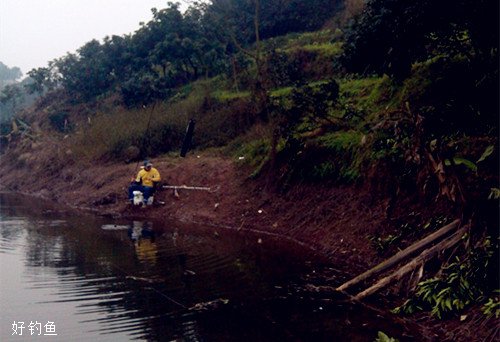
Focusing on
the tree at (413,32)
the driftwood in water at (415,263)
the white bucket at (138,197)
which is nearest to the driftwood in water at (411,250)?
the driftwood in water at (415,263)

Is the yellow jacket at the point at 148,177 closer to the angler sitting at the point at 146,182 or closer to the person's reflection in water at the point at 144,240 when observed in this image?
the angler sitting at the point at 146,182

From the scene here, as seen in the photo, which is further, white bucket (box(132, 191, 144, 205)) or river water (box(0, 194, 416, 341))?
white bucket (box(132, 191, 144, 205))

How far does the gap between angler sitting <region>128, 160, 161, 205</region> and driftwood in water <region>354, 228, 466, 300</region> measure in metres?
11.5

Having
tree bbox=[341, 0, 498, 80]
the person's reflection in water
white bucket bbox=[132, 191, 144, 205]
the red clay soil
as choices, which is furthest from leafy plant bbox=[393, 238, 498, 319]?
white bucket bbox=[132, 191, 144, 205]

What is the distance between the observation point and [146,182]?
1964 centimetres

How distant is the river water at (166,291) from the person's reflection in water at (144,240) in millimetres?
43

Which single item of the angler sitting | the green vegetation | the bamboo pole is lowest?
the bamboo pole

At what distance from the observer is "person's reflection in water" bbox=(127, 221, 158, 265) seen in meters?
12.9

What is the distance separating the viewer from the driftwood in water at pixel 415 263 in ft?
29.2

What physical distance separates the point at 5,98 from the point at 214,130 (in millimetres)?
26721

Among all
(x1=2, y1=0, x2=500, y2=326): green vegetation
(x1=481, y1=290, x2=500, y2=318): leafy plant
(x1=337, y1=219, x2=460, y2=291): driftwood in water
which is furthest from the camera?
(x1=337, y1=219, x2=460, y2=291): driftwood in water

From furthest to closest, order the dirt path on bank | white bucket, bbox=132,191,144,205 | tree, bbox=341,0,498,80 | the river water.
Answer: white bucket, bbox=132,191,144,205 < the dirt path on bank < tree, bbox=341,0,498,80 < the river water

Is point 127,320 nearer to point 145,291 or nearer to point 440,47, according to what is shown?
point 145,291

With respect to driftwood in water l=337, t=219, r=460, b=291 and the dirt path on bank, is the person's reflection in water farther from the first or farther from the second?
driftwood in water l=337, t=219, r=460, b=291
